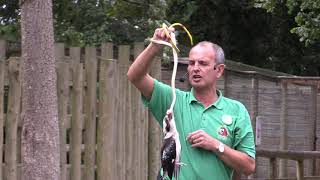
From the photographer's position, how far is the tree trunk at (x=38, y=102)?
509 cm

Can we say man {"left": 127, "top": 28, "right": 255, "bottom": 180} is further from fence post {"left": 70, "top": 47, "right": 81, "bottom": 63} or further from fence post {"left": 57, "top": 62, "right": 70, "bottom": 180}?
fence post {"left": 70, "top": 47, "right": 81, "bottom": 63}

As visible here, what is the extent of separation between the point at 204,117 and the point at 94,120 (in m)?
2.73

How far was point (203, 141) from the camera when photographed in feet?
10.5

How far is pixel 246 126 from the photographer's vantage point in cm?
344

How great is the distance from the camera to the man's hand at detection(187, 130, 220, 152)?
10.5 feet

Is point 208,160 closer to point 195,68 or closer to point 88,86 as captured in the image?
point 195,68

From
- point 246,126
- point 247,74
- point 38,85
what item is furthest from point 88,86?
point 247,74

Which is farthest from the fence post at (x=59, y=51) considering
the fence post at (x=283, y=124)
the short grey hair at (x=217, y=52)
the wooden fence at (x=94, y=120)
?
the fence post at (x=283, y=124)

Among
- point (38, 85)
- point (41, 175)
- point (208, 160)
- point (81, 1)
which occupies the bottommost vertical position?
point (41, 175)

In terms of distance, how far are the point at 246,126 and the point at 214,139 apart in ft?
0.83

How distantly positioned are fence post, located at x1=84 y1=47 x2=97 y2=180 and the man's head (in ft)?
8.84

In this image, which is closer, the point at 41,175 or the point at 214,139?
the point at 214,139

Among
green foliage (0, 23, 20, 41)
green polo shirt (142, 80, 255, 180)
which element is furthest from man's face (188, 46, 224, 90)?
green foliage (0, 23, 20, 41)

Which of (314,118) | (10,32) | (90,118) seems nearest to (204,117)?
(90,118)
